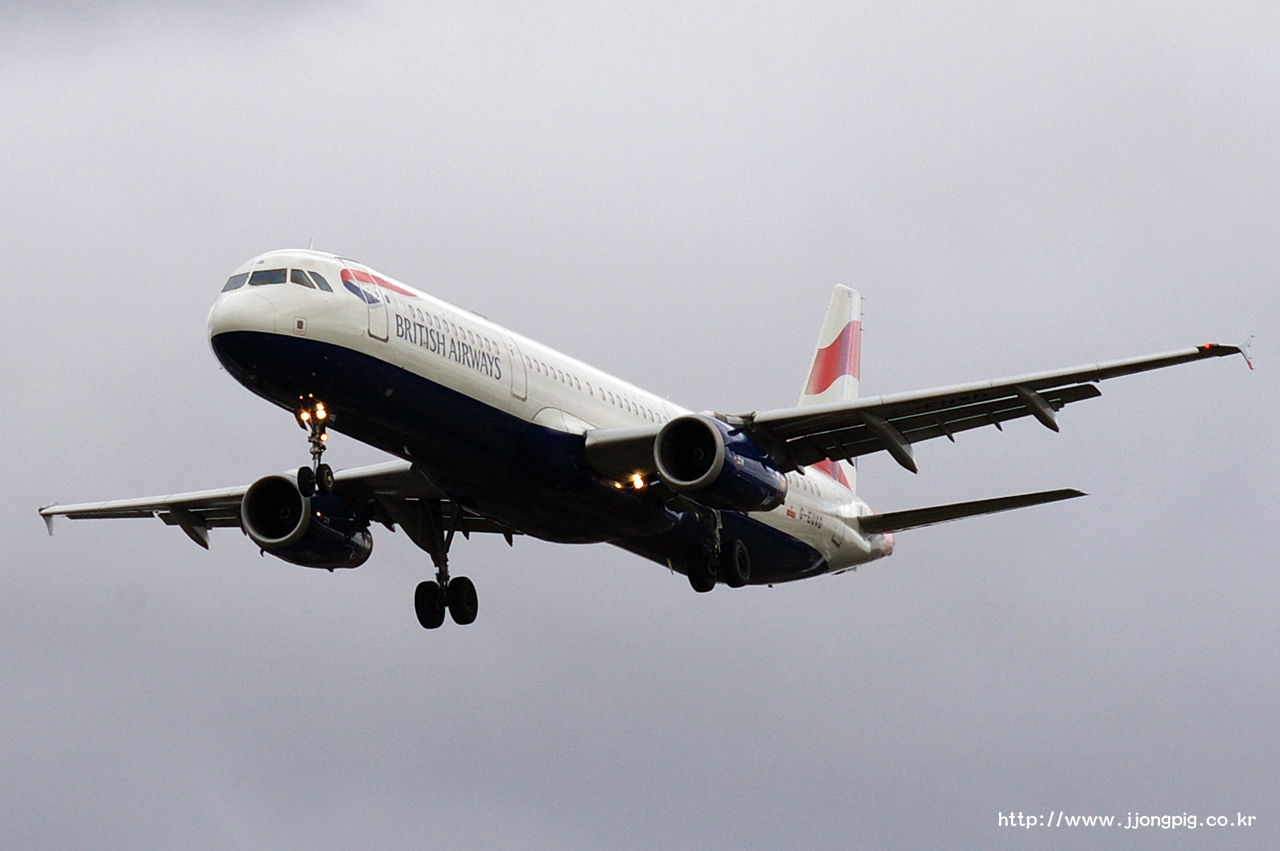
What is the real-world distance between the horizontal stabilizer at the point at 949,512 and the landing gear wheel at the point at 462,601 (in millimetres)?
9772

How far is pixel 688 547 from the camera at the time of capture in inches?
1668

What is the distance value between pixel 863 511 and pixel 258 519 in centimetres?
1470

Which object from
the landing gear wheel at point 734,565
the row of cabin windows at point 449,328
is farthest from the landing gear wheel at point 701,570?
the row of cabin windows at point 449,328

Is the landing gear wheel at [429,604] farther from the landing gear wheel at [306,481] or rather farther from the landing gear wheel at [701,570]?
the landing gear wheel at [306,481]

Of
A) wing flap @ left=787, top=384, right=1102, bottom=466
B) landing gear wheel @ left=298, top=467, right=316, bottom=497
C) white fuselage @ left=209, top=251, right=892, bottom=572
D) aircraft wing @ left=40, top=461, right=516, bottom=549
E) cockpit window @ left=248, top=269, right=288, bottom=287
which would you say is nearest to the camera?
white fuselage @ left=209, top=251, right=892, bottom=572

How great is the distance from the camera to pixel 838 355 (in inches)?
2148

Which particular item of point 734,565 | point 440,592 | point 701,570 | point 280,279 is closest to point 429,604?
point 440,592

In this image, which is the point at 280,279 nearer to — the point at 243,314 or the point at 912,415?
the point at 243,314

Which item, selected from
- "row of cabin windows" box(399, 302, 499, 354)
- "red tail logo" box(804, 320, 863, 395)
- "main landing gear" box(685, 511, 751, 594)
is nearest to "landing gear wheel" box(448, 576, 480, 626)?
"main landing gear" box(685, 511, 751, 594)

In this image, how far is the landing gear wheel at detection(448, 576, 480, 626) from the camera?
1708 inches

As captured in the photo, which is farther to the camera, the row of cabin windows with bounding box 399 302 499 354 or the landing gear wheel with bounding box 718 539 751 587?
the landing gear wheel with bounding box 718 539 751 587

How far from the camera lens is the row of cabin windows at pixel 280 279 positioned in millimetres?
35125

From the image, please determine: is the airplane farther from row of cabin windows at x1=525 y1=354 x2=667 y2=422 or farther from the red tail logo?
the red tail logo

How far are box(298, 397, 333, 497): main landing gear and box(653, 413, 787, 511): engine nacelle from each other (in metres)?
6.47
